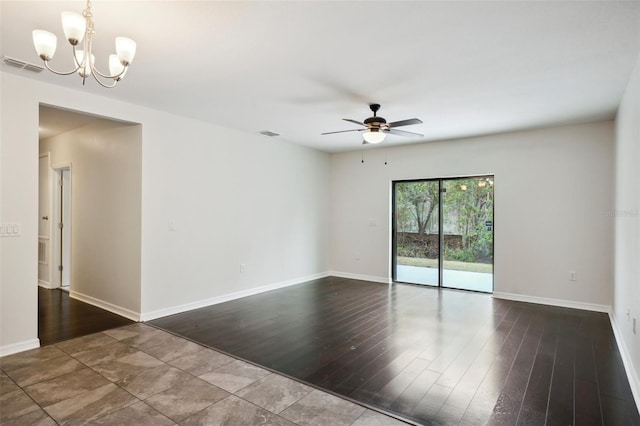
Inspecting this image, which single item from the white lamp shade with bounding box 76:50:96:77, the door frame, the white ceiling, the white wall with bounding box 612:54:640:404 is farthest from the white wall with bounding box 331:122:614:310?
the door frame

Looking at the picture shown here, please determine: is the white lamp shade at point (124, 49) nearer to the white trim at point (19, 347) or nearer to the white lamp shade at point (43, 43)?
the white lamp shade at point (43, 43)

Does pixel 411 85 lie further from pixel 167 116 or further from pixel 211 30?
pixel 167 116

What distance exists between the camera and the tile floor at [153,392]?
2297mm

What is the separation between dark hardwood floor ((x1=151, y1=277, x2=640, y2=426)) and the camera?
2.47m

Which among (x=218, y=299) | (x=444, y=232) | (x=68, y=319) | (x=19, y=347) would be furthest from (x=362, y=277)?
(x=19, y=347)

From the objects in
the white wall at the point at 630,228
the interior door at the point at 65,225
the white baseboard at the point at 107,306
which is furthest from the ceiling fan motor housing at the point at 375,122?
the interior door at the point at 65,225

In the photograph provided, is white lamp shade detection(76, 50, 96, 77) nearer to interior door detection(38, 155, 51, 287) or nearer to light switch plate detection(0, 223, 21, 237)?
light switch plate detection(0, 223, 21, 237)

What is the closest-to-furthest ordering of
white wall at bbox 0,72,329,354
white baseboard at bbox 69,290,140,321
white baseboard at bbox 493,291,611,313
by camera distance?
white wall at bbox 0,72,329,354
white baseboard at bbox 69,290,140,321
white baseboard at bbox 493,291,611,313

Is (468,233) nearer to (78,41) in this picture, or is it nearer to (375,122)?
(375,122)

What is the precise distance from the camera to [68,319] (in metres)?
4.31

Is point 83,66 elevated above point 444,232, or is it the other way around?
point 83,66

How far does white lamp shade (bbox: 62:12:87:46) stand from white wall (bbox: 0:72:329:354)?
7.11 ft

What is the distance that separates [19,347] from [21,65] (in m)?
2.68

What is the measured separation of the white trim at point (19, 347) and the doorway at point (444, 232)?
559 centimetres
